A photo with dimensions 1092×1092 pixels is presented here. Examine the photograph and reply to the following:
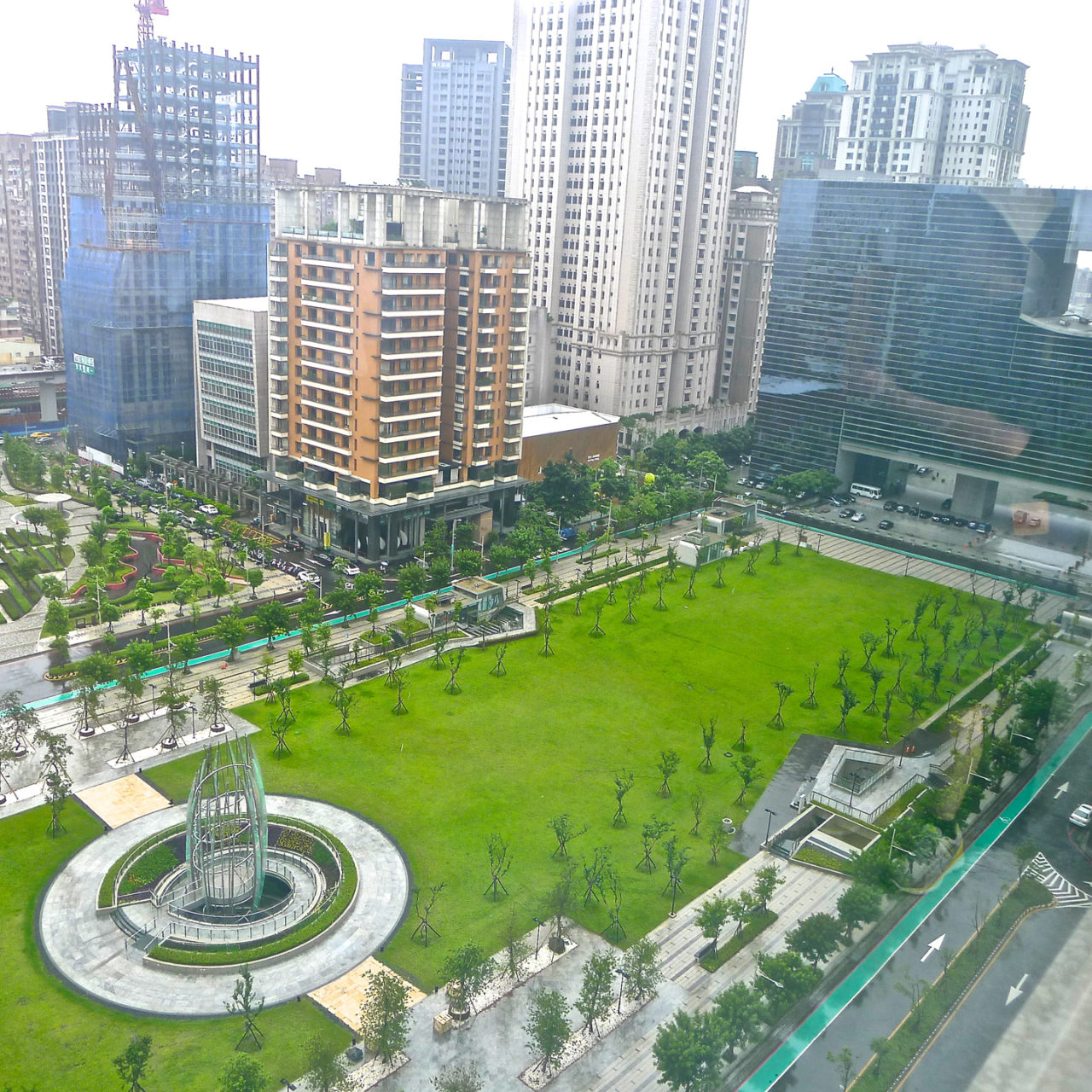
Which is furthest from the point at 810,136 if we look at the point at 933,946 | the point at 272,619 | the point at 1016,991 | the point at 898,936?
the point at 1016,991

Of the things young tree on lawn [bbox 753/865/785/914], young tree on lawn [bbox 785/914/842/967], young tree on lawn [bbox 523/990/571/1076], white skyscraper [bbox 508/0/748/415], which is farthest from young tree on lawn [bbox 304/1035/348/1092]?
white skyscraper [bbox 508/0/748/415]

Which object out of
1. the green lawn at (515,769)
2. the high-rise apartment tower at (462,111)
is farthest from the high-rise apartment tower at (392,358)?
the high-rise apartment tower at (462,111)

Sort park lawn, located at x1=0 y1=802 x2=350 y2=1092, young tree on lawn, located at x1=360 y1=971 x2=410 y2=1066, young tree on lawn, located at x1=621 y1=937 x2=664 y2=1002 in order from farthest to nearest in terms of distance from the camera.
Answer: young tree on lawn, located at x1=621 y1=937 x2=664 y2=1002 < park lawn, located at x1=0 y1=802 x2=350 y2=1092 < young tree on lawn, located at x1=360 y1=971 x2=410 y2=1066

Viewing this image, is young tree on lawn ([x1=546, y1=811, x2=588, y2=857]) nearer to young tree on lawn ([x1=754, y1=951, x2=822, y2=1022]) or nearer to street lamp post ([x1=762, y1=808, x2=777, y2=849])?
street lamp post ([x1=762, y1=808, x2=777, y2=849])

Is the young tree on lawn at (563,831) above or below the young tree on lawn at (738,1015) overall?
below

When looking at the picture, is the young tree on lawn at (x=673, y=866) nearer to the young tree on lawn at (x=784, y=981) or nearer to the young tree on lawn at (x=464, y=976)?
the young tree on lawn at (x=464, y=976)

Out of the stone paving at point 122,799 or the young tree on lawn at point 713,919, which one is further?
the stone paving at point 122,799
